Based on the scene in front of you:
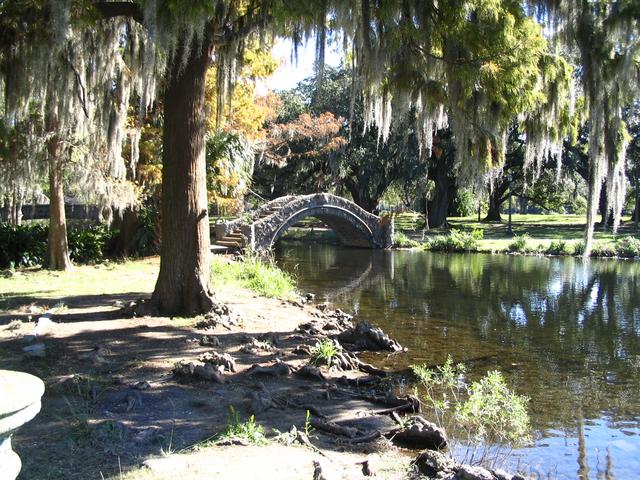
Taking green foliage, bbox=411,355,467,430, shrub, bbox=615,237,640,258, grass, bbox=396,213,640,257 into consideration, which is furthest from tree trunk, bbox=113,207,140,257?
shrub, bbox=615,237,640,258

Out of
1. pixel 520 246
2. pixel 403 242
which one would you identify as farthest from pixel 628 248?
pixel 403 242

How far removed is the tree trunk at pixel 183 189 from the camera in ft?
28.4

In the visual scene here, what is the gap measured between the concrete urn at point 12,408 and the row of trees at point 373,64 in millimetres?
5784

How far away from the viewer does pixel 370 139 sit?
3600cm

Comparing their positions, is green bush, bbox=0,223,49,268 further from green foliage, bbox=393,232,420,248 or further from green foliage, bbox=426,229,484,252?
green foliage, bbox=393,232,420,248

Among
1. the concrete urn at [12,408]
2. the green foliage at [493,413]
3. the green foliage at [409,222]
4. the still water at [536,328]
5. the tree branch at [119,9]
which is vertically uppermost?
the tree branch at [119,9]

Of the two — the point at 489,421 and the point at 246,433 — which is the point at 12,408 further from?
the point at 489,421

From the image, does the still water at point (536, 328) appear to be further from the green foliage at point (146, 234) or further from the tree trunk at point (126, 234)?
the tree trunk at point (126, 234)

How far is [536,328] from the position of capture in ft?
37.7

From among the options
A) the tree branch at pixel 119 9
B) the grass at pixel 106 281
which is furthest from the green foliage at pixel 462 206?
the tree branch at pixel 119 9

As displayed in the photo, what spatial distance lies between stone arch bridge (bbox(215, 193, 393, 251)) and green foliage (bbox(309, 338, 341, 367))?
483 inches

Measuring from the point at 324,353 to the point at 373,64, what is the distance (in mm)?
4015

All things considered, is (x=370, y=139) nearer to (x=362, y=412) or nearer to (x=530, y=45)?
(x=530, y=45)

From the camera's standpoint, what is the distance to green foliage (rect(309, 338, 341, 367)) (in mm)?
7504
